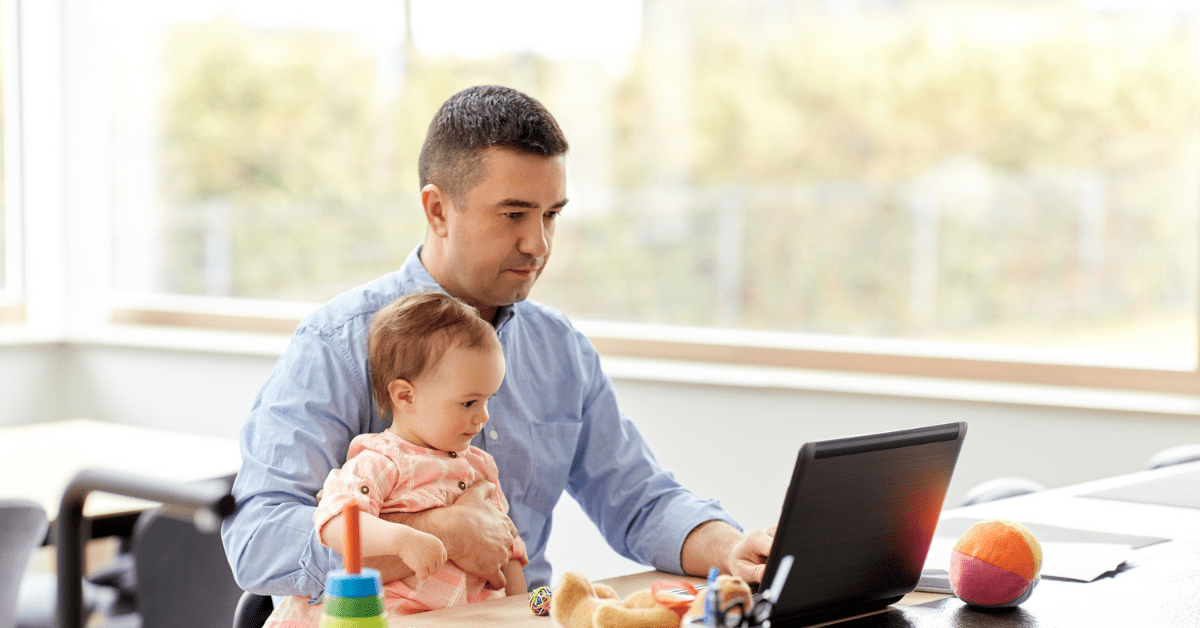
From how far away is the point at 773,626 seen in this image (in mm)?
1067

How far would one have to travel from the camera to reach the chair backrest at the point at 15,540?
1.74 metres

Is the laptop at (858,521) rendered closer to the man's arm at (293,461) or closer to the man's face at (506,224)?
the man's arm at (293,461)

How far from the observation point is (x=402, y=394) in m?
1.38

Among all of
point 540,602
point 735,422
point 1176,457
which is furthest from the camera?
point 735,422

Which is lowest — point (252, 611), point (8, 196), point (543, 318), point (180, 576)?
point (180, 576)

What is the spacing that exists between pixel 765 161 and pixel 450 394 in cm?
193

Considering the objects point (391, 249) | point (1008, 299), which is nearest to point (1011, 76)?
point (1008, 299)

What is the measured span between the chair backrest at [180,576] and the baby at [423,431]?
0.63 metres

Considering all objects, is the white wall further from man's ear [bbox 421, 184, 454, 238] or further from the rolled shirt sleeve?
the rolled shirt sleeve

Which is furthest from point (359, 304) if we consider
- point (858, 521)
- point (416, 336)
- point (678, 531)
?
point (858, 521)

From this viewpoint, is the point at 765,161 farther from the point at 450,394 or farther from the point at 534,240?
the point at 450,394

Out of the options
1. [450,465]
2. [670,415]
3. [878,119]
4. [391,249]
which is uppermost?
[878,119]

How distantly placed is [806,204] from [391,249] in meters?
1.33

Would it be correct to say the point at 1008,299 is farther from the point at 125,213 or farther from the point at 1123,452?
the point at 125,213
